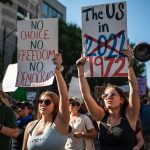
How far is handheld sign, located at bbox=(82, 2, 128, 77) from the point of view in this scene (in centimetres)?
510

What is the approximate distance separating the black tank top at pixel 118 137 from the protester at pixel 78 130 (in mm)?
1795

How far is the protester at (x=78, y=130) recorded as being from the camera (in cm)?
567

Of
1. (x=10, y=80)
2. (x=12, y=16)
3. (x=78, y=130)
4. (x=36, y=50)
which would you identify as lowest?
(x=78, y=130)

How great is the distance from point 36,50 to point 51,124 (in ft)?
6.59

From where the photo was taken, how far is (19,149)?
19.8 ft

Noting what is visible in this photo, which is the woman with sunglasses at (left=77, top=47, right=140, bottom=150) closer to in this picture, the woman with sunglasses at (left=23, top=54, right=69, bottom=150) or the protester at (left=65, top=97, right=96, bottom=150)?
the woman with sunglasses at (left=23, top=54, right=69, bottom=150)

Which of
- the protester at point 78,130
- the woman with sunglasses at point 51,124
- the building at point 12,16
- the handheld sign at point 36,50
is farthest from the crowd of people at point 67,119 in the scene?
the building at point 12,16

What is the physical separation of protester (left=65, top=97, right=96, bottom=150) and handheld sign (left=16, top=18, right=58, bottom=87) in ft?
2.88

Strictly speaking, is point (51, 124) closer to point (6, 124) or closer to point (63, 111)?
point (63, 111)

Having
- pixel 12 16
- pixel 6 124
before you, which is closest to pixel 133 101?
pixel 6 124

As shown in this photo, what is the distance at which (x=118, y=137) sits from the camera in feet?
12.4

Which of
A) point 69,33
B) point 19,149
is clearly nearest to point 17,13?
point 69,33

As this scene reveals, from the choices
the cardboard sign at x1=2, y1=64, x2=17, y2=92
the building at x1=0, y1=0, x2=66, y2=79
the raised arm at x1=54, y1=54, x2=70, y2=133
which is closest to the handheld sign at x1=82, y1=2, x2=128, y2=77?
the raised arm at x1=54, y1=54, x2=70, y2=133

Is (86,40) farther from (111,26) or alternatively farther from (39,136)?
(39,136)
